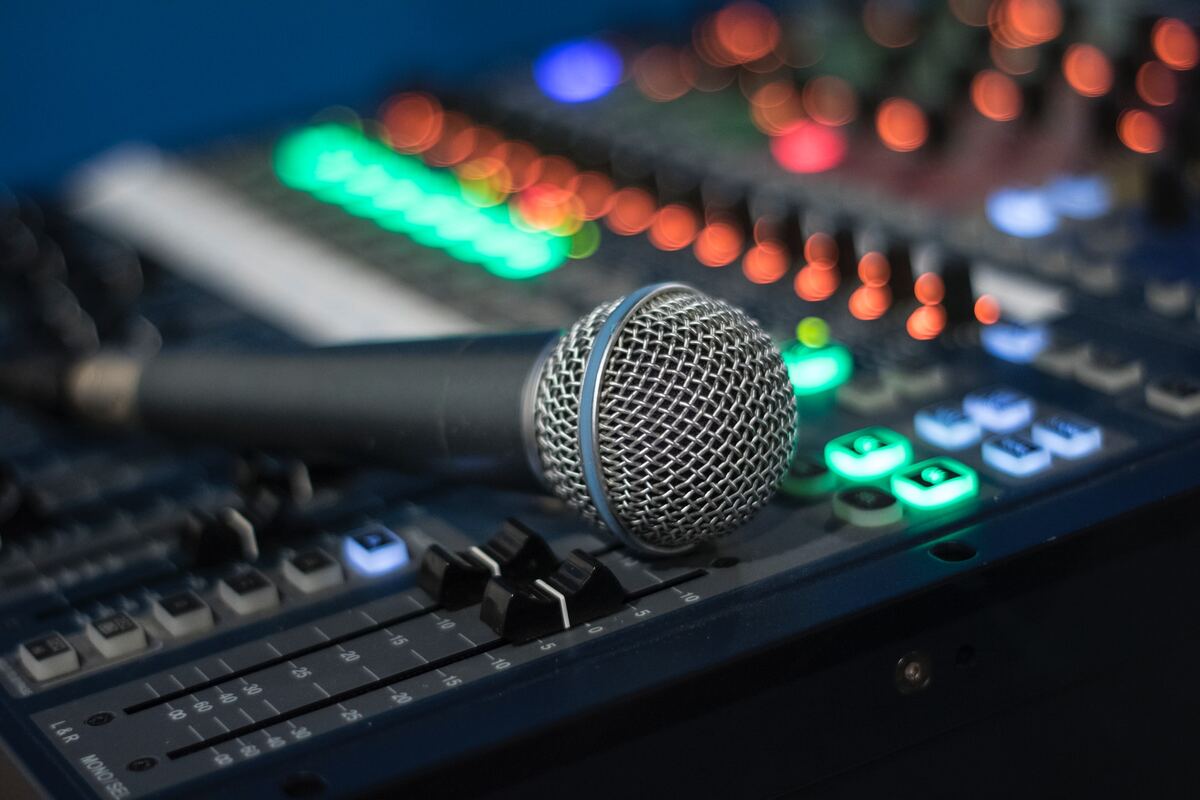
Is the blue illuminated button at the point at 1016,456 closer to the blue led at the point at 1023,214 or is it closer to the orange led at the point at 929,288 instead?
the orange led at the point at 929,288

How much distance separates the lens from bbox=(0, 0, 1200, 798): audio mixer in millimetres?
930

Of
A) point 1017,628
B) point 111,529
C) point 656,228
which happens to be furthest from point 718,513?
point 656,228

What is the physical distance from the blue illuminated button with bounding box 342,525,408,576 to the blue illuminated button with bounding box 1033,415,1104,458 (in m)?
0.47

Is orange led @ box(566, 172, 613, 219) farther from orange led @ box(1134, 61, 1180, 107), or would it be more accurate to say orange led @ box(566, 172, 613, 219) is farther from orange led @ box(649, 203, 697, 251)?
orange led @ box(1134, 61, 1180, 107)

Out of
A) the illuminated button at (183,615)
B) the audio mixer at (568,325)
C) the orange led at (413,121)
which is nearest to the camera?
the audio mixer at (568,325)

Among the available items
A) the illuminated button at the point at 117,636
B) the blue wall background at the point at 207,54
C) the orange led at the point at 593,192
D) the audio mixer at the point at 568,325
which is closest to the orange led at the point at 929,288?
the audio mixer at the point at 568,325

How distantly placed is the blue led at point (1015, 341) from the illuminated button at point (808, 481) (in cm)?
24

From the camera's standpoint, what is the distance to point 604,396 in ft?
3.12

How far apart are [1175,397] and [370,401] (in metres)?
0.59

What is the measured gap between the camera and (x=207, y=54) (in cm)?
300

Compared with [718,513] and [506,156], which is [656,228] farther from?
[718,513]

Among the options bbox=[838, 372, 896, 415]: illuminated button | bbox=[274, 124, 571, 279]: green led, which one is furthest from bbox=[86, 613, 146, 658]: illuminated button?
bbox=[274, 124, 571, 279]: green led

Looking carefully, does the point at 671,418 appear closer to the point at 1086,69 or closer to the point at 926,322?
the point at 926,322

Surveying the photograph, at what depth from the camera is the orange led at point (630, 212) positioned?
1.66 meters
